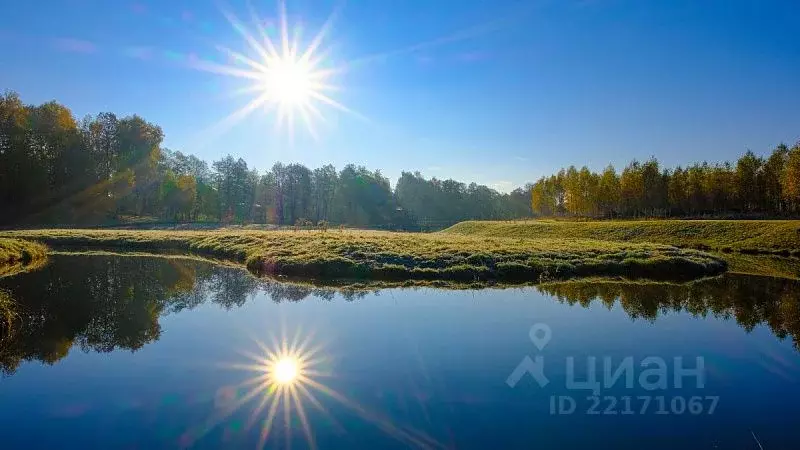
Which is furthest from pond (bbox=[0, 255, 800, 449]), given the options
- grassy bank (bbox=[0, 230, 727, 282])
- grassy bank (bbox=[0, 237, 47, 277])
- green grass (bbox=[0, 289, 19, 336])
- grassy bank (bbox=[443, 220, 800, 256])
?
grassy bank (bbox=[443, 220, 800, 256])

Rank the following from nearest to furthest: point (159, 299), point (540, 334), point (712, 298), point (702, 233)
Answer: point (540, 334)
point (159, 299)
point (712, 298)
point (702, 233)

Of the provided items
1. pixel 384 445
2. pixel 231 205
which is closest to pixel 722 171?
pixel 384 445

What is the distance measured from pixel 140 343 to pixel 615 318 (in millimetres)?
16776

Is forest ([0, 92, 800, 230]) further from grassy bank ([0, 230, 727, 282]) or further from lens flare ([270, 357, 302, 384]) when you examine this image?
lens flare ([270, 357, 302, 384])

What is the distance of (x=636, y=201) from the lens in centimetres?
8188

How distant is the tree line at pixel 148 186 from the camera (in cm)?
7325

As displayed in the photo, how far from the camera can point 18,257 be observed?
32.2 meters

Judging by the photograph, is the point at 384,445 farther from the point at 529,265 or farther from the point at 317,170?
the point at 317,170

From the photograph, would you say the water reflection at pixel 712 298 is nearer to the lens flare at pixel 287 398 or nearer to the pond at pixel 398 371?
the pond at pixel 398 371

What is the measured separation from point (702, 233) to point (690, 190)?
32320 millimetres

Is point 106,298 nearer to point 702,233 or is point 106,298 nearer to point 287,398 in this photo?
point 287,398

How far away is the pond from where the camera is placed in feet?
28.5

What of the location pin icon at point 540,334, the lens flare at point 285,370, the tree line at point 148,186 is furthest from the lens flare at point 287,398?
the tree line at point 148,186

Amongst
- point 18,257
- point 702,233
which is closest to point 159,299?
point 18,257
